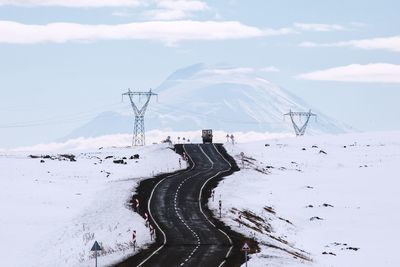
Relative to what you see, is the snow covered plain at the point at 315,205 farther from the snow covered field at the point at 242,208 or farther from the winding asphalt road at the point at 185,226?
the winding asphalt road at the point at 185,226

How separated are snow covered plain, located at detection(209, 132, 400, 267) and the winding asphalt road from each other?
2323 millimetres

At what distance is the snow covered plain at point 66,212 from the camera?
49066 mm

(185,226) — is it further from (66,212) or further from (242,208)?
(242,208)

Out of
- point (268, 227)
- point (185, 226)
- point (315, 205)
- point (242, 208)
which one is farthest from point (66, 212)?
point (315, 205)

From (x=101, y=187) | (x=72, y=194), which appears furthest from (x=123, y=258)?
(x=101, y=187)

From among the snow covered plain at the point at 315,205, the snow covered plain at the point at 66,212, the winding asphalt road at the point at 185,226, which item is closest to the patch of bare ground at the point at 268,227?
the snow covered plain at the point at 315,205

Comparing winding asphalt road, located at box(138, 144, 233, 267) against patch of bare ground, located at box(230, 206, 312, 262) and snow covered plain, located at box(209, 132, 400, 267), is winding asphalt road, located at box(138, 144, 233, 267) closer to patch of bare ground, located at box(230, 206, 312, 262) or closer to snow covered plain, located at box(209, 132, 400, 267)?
snow covered plain, located at box(209, 132, 400, 267)

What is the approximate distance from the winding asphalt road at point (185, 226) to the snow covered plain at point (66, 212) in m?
2.08

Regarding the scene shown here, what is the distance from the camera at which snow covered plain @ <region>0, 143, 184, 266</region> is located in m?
49.1

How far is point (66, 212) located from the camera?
62.2 m

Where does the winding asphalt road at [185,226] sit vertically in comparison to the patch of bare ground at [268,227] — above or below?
above

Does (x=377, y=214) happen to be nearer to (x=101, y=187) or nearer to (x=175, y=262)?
(x=101, y=187)

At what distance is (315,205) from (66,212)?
2713 centimetres

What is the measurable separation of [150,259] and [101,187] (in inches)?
1324
